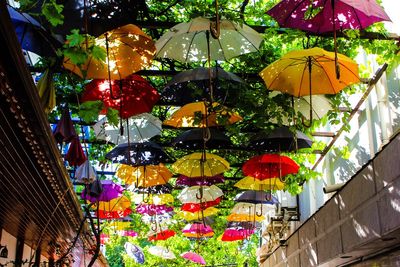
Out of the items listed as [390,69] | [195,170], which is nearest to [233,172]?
[195,170]

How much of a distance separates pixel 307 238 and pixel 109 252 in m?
27.7

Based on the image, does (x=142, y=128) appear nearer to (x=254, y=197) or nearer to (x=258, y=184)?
(x=258, y=184)

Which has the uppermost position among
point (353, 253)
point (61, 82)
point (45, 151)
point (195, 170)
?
point (61, 82)

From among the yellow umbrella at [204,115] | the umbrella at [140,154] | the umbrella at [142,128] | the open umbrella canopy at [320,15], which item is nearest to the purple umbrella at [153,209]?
the umbrella at [142,128]

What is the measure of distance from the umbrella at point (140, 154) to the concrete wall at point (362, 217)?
3.24 metres

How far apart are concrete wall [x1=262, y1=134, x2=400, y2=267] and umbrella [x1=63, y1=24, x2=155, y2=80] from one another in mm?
3112

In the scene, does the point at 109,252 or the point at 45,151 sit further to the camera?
the point at 109,252

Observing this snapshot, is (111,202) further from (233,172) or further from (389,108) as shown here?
(389,108)

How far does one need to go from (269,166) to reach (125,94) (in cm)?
382

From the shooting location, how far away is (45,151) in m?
7.21

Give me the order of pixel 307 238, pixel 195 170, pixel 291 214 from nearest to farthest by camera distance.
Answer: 1. pixel 195 170
2. pixel 307 238
3. pixel 291 214

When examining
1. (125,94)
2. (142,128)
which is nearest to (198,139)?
(125,94)

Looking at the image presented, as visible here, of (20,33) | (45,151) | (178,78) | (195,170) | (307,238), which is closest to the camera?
(20,33)

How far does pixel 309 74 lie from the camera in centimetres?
722
